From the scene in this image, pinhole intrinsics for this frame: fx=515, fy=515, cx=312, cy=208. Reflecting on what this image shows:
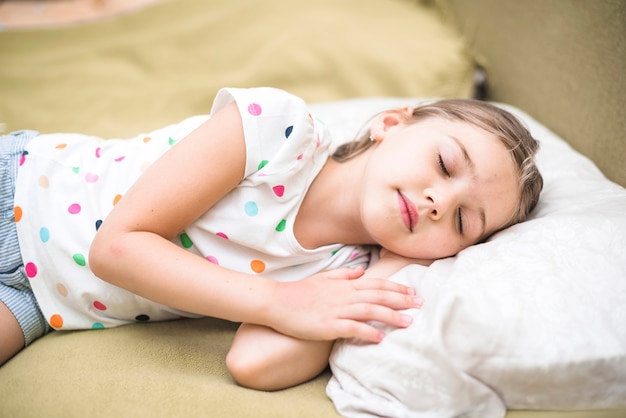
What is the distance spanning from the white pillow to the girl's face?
Result: 10 cm

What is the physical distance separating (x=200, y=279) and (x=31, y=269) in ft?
1.32

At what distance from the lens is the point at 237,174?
3.05 ft

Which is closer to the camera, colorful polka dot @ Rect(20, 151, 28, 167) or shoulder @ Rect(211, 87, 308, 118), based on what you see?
shoulder @ Rect(211, 87, 308, 118)

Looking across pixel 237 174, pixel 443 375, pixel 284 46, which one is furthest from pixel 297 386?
pixel 284 46

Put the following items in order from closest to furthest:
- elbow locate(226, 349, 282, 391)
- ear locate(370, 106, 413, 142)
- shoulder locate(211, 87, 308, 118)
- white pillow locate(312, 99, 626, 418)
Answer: white pillow locate(312, 99, 626, 418) → elbow locate(226, 349, 282, 391) → shoulder locate(211, 87, 308, 118) → ear locate(370, 106, 413, 142)

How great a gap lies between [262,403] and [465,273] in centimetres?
37

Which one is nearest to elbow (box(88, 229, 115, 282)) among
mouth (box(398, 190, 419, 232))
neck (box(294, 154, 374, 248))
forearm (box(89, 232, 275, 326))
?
forearm (box(89, 232, 275, 326))

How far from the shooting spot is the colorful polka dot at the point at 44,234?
3.26 ft

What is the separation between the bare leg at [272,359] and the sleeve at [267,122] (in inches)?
11.8

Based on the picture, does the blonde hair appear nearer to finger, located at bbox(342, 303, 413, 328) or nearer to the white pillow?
the white pillow

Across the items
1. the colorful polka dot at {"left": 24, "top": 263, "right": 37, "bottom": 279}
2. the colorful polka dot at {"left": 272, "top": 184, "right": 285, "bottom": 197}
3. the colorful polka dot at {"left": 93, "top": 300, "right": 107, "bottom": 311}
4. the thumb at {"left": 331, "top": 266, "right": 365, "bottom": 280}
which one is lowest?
the colorful polka dot at {"left": 93, "top": 300, "right": 107, "bottom": 311}

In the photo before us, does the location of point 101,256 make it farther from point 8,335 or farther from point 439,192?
point 439,192

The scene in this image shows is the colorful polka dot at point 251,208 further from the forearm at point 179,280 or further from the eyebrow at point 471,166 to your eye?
the eyebrow at point 471,166

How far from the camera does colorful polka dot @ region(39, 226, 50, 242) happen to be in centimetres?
99
